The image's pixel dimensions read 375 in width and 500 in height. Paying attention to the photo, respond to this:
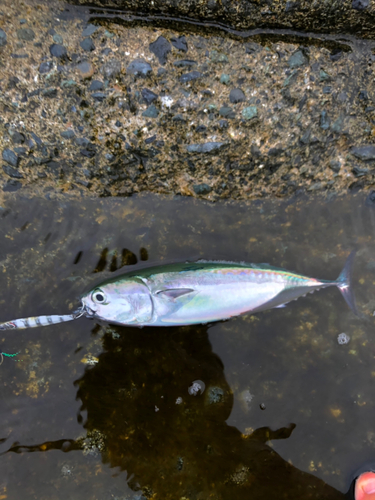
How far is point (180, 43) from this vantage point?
2.11m

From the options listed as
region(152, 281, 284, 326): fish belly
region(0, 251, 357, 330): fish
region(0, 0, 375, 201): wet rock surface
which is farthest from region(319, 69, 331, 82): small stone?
region(152, 281, 284, 326): fish belly

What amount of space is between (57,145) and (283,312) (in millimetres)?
2309

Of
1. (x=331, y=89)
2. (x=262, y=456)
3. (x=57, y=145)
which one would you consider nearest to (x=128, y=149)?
(x=57, y=145)

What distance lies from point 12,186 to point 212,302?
192cm

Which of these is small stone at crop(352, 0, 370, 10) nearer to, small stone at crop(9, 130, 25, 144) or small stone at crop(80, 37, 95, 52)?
small stone at crop(80, 37, 95, 52)

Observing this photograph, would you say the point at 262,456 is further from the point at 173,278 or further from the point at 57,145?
the point at 57,145

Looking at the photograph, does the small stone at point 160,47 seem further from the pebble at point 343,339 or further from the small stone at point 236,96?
the pebble at point 343,339

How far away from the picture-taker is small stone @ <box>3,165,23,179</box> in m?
2.31

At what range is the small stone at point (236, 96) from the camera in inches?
84.0

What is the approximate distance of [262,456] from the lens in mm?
2312

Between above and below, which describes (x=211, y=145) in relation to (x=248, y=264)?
above

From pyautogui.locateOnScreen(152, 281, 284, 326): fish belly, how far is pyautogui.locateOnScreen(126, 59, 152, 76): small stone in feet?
5.40

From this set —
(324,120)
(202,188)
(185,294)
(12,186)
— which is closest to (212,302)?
(185,294)

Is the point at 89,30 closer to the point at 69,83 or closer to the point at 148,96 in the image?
the point at 69,83
